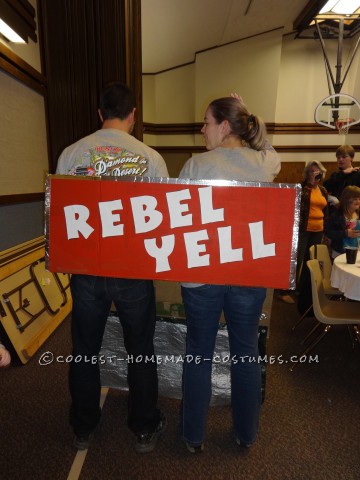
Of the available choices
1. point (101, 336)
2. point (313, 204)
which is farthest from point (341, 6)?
point (101, 336)

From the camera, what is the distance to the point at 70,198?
3.96 ft

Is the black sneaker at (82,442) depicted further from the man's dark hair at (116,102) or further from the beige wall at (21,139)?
the beige wall at (21,139)

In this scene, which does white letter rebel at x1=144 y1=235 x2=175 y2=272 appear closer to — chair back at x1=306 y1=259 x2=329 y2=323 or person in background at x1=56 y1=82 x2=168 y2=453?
person in background at x1=56 y1=82 x2=168 y2=453

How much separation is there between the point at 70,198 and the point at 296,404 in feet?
5.50

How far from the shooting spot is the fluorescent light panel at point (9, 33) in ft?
6.15

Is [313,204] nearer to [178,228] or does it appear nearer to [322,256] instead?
[322,256]

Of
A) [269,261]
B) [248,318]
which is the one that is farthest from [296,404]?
[269,261]

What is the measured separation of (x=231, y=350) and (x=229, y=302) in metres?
0.23

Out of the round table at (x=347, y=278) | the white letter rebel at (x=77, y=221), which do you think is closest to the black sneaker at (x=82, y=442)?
the white letter rebel at (x=77, y=221)

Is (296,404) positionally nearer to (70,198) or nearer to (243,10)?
(70,198)

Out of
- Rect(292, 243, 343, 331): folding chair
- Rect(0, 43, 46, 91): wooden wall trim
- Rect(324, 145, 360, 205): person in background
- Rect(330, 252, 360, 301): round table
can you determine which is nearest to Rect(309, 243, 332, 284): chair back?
Rect(292, 243, 343, 331): folding chair

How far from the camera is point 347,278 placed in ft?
6.77

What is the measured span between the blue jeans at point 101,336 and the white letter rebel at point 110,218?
19 cm

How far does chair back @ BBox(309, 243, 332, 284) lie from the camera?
8.70 feet
